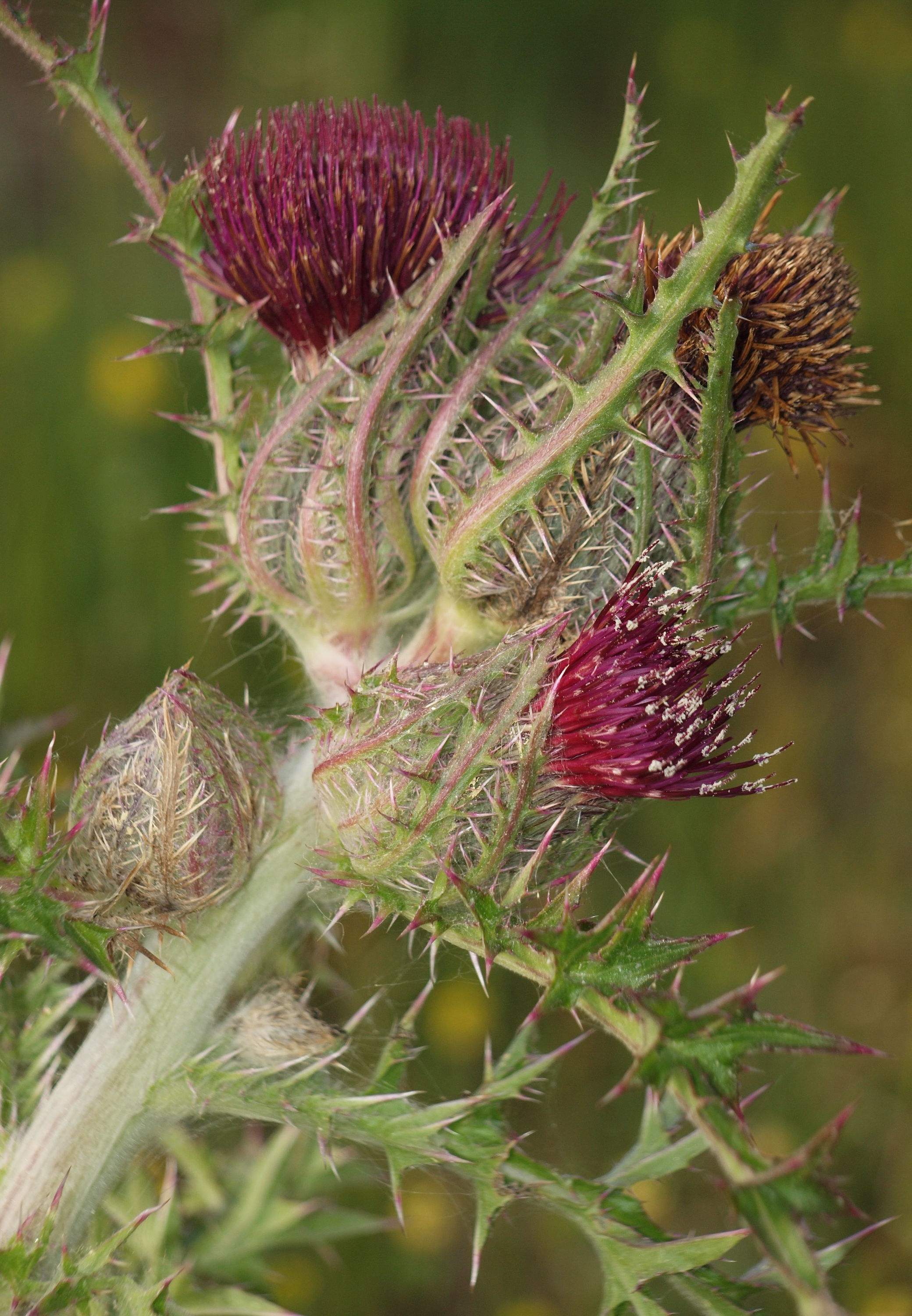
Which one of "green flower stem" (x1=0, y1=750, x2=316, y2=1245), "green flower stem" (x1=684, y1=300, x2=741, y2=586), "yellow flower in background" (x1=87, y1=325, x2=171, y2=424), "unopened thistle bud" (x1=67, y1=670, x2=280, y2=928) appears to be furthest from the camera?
"yellow flower in background" (x1=87, y1=325, x2=171, y2=424)

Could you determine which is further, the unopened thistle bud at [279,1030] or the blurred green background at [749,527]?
the blurred green background at [749,527]

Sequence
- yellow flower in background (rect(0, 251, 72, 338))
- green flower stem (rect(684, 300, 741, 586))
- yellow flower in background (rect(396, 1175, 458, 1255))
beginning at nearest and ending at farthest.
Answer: green flower stem (rect(684, 300, 741, 586))
yellow flower in background (rect(396, 1175, 458, 1255))
yellow flower in background (rect(0, 251, 72, 338))

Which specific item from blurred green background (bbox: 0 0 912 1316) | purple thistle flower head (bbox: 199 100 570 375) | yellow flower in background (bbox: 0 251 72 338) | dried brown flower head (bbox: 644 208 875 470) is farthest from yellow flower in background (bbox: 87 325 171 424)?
dried brown flower head (bbox: 644 208 875 470)

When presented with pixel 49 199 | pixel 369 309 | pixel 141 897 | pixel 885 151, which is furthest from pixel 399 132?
pixel 885 151

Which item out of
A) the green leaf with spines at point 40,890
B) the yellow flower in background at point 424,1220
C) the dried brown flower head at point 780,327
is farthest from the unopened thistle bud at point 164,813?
the yellow flower in background at point 424,1220

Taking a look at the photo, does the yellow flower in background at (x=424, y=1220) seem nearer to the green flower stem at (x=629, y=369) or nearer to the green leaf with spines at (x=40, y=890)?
the green leaf with spines at (x=40, y=890)

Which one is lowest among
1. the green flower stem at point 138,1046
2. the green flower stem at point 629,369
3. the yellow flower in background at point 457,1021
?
the yellow flower in background at point 457,1021

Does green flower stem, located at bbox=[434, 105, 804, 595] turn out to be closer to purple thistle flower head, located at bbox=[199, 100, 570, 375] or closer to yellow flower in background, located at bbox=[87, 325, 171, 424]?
purple thistle flower head, located at bbox=[199, 100, 570, 375]
